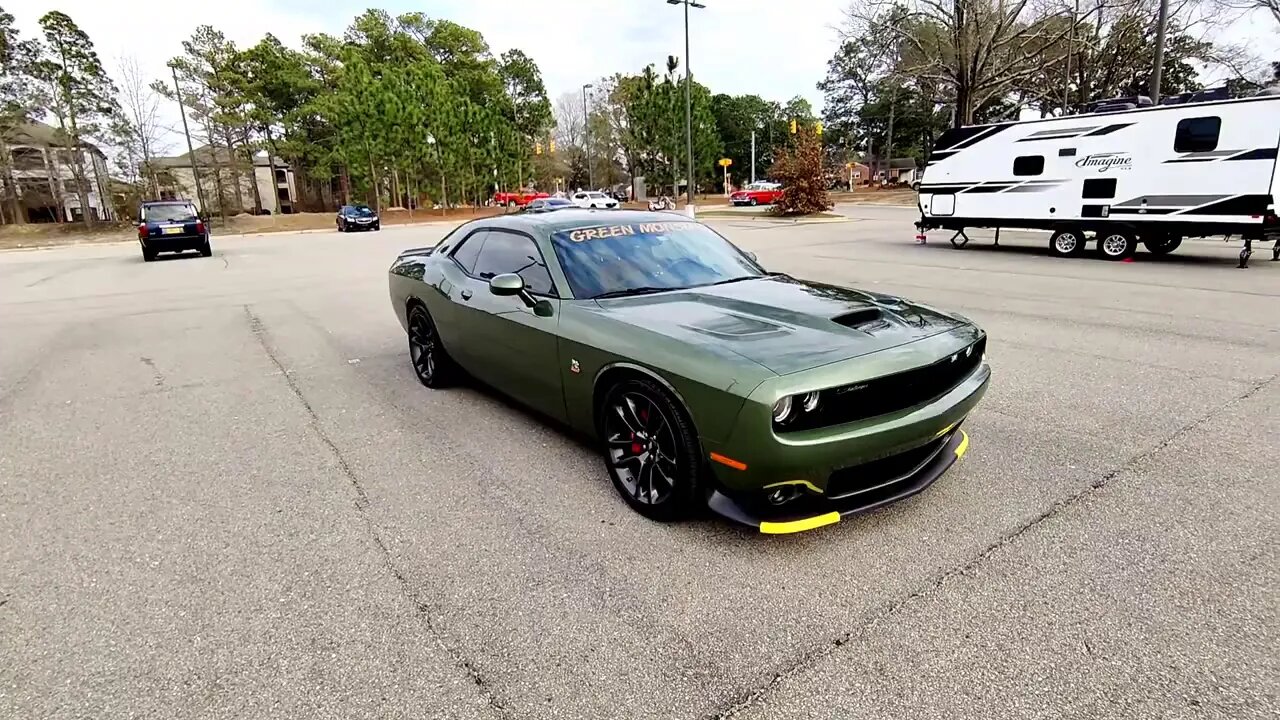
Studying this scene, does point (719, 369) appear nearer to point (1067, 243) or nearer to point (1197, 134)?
point (1197, 134)

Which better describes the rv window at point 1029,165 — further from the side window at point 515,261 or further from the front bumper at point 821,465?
the front bumper at point 821,465

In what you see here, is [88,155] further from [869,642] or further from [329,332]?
[869,642]

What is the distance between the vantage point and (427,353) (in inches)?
221

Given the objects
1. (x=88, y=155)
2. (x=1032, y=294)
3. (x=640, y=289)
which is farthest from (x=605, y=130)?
(x=640, y=289)

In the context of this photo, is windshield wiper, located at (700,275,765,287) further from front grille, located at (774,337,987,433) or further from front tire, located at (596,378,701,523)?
front grille, located at (774,337,987,433)

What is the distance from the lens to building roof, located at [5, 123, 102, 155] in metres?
35.6

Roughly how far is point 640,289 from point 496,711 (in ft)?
7.83

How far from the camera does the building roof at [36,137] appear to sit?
1403 inches

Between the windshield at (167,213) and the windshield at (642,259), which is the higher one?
the windshield at (167,213)

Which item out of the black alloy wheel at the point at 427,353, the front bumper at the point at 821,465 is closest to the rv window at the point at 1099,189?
the front bumper at the point at 821,465

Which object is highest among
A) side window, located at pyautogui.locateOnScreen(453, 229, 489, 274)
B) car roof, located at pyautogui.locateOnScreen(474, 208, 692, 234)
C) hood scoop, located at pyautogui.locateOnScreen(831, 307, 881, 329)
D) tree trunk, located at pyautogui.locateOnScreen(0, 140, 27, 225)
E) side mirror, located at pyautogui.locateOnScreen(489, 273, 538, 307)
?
tree trunk, located at pyautogui.locateOnScreen(0, 140, 27, 225)

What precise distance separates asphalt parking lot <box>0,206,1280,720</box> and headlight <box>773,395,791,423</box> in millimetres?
679

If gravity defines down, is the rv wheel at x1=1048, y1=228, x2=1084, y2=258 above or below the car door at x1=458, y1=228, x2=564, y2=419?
below

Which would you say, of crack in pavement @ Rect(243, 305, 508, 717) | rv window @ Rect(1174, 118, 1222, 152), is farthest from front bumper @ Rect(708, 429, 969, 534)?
rv window @ Rect(1174, 118, 1222, 152)
